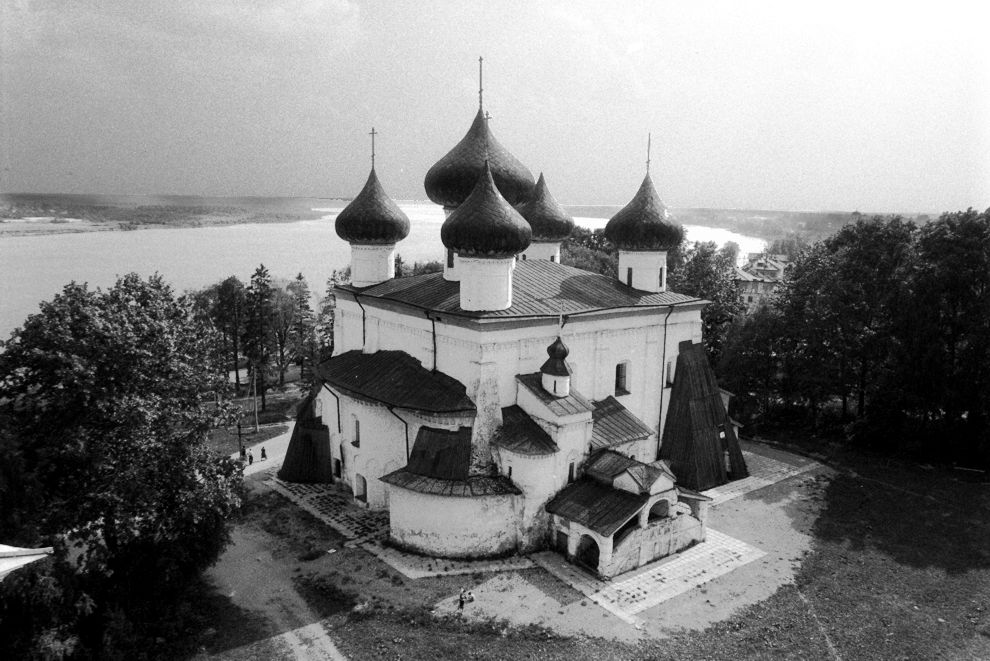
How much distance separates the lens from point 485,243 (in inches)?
567

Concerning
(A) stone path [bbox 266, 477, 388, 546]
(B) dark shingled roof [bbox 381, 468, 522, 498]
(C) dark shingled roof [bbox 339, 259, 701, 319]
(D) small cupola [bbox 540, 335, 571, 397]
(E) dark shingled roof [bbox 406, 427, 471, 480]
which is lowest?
(A) stone path [bbox 266, 477, 388, 546]

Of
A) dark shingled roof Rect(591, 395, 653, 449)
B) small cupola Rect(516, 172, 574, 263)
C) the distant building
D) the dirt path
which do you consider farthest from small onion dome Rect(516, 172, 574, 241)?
the distant building

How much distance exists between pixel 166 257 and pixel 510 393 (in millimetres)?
52031

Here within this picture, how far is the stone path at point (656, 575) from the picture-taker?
12477 mm

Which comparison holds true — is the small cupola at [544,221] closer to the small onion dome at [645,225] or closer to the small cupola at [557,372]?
the small onion dome at [645,225]

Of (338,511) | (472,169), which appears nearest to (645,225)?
(472,169)

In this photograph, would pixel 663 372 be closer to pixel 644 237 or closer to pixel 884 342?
pixel 644 237

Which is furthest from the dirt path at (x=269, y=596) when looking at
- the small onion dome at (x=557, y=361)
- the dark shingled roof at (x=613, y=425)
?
the dark shingled roof at (x=613, y=425)

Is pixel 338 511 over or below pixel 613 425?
below

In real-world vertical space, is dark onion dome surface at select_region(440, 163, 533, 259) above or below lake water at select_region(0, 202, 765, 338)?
above

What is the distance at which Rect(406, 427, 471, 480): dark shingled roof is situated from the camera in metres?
14.2

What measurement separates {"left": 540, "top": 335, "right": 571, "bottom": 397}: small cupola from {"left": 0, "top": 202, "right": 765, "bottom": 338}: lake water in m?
7.11

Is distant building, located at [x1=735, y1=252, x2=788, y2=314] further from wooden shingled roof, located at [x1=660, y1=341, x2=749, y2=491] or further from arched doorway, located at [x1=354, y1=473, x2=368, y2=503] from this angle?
arched doorway, located at [x1=354, y1=473, x2=368, y2=503]

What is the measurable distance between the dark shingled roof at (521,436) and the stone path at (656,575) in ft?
7.49
